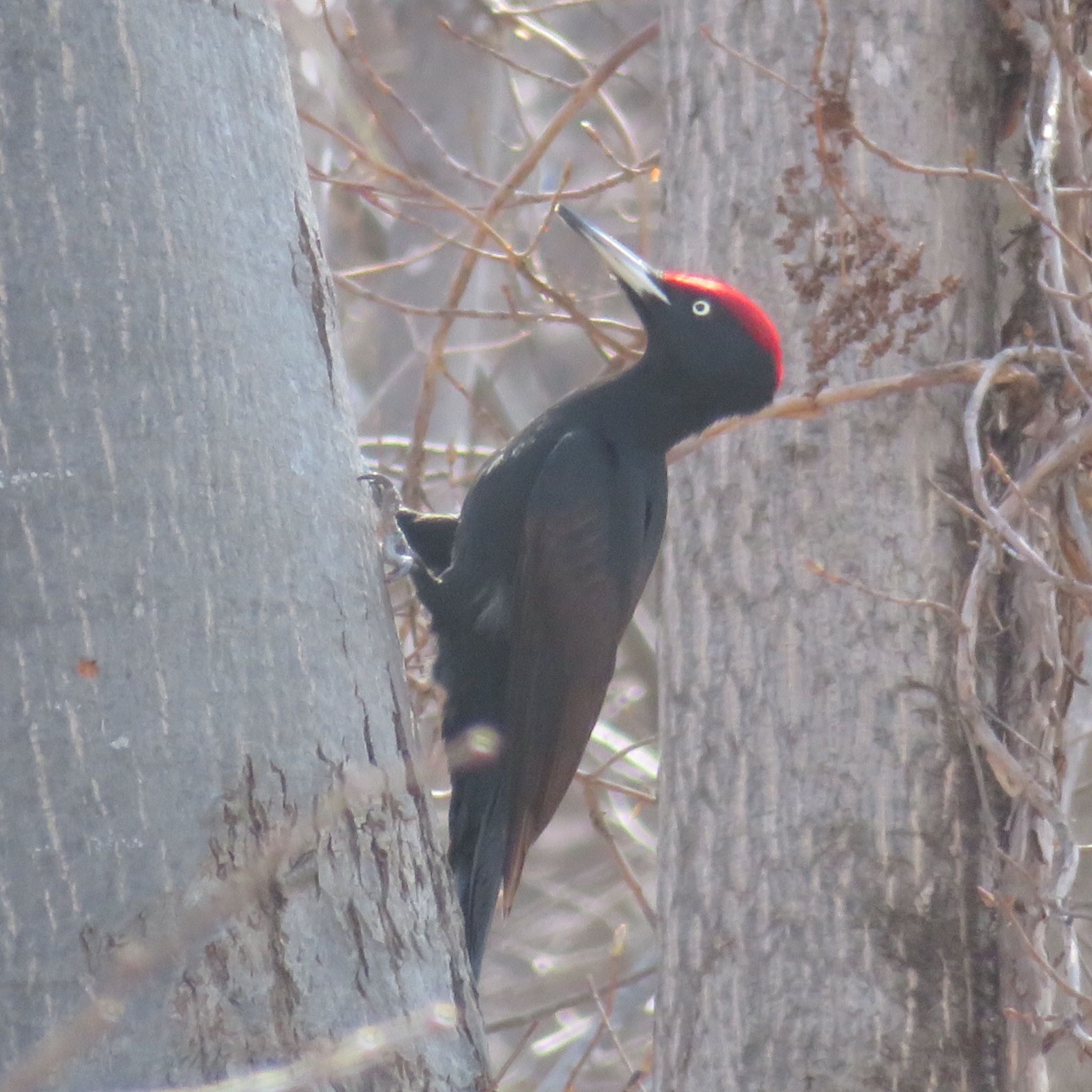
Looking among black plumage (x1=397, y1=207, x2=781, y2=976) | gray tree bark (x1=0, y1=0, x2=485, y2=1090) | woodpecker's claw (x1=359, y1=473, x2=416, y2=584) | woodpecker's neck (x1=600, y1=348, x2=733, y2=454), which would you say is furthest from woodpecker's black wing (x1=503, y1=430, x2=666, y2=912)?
gray tree bark (x1=0, y1=0, x2=485, y2=1090)

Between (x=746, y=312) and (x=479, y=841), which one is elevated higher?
(x=746, y=312)

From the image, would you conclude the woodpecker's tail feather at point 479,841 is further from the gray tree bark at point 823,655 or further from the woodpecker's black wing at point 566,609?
the gray tree bark at point 823,655

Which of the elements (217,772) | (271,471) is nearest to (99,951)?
(217,772)

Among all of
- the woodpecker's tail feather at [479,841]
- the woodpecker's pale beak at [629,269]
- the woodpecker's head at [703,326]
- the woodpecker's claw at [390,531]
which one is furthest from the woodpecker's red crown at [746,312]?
the woodpecker's tail feather at [479,841]

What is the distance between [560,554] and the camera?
352 cm

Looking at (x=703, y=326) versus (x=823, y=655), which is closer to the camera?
(x=823, y=655)

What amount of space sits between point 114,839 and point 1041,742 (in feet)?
7.21

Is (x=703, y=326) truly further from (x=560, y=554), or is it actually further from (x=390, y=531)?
(x=390, y=531)

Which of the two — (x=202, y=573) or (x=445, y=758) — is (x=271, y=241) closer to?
(x=202, y=573)

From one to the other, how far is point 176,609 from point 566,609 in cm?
176

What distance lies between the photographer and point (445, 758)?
348 cm

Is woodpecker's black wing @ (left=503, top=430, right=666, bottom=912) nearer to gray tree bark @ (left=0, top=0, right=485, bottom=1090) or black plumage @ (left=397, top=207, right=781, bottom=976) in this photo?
black plumage @ (left=397, top=207, right=781, bottom=976)

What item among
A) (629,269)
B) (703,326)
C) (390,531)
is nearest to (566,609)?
(390,531)

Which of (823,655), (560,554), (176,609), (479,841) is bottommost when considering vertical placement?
(479,841)
